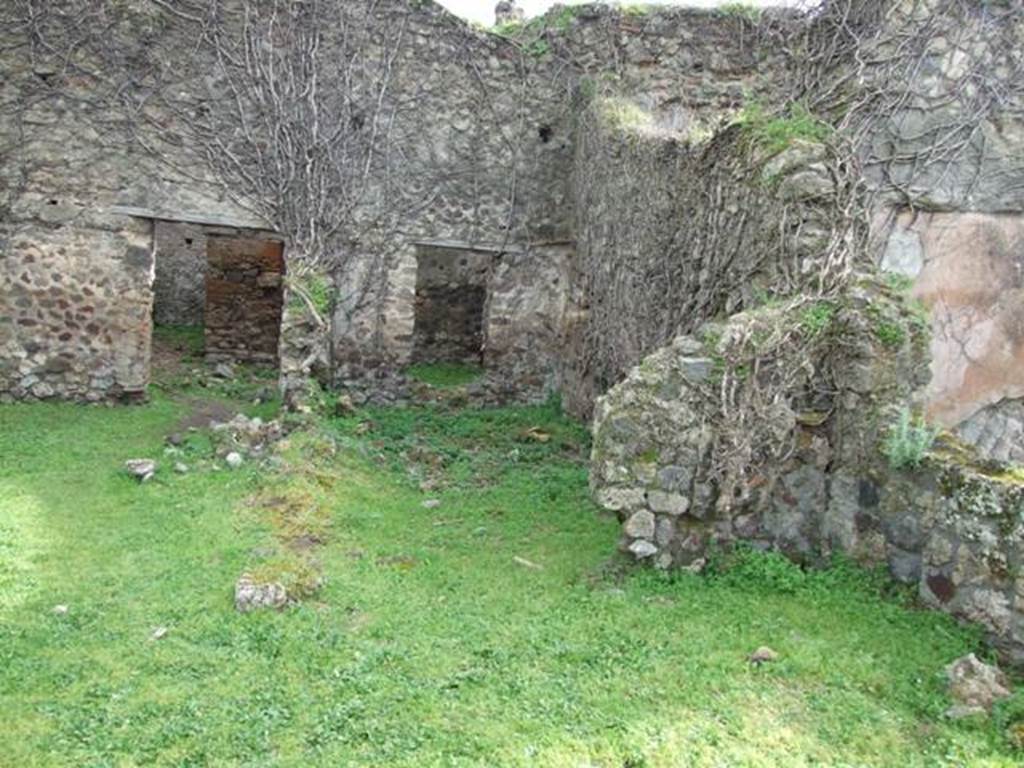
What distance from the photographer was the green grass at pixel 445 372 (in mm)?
12086

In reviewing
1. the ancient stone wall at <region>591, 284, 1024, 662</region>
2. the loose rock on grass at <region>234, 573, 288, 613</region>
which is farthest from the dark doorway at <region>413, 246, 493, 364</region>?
the loose rock on grass at <region>234, 573, 288, 613</region>

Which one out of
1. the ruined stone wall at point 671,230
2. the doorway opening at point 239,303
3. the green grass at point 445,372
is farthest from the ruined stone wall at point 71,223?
the ruined stone wall at point 671,230

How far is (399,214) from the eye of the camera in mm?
10547

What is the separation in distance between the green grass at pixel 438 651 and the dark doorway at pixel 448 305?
7.13 meters

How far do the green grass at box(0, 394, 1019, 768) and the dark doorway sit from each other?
7129 millimetres

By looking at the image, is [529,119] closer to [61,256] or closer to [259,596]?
[61,256]

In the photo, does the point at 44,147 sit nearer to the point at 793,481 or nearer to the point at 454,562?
the point at 454,562

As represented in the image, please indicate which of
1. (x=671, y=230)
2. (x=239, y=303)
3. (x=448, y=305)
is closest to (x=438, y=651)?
(x=671, y=230)

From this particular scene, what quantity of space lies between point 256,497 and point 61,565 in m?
1.53

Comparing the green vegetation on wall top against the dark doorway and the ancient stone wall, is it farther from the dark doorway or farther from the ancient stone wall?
the dark doorway

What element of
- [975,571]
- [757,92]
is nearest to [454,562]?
[975,571]

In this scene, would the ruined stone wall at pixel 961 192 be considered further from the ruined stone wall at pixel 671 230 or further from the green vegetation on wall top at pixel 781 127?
the ruined stone wall at pixel 671 230

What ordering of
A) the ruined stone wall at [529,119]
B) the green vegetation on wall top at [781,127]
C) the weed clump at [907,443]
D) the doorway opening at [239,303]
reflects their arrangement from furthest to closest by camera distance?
1. the doorway opening at [239,303]
2. the ruined stone wall at [529,119]
3. the green vegetation on wall top at [781,127]
4. the weed clump at [907,443]

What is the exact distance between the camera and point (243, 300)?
502 inches
